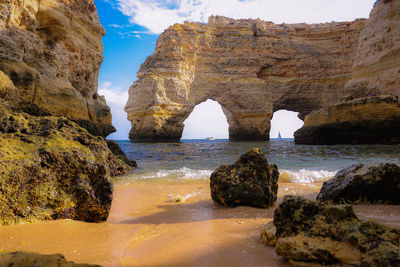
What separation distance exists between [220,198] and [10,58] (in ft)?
19.8

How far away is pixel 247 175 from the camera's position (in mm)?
3184

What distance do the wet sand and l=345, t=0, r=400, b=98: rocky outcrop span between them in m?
18.0

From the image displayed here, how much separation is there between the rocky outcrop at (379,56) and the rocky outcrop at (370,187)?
16505 millimetres

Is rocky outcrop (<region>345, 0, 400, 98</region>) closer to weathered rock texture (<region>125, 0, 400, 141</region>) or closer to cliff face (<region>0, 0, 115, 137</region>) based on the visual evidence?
weathered rock texture (<region>125, 0, 400, 141</region>)

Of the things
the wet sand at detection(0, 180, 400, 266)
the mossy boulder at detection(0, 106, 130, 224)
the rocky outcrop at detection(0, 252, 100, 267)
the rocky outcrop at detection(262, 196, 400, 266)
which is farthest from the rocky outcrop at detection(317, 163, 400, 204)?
the rocky outcrop at detection(0, 252, 100, 267)

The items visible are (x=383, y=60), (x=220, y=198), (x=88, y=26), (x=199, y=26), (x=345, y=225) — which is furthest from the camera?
(x=199, y=26)

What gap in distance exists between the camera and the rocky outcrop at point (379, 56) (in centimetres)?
1538

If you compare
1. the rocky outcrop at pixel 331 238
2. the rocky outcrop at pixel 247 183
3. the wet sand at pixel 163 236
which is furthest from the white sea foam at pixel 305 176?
the rocky outcrop at pixel 331 238

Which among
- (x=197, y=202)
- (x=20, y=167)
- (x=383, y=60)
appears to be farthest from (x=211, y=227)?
(x=383, y=60)

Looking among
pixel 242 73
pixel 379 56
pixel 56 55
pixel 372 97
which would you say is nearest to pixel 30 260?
pixel 56 55

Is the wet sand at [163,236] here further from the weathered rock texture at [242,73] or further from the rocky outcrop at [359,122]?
the weathered rock texture at [242,73]

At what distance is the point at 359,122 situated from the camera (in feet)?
50.3

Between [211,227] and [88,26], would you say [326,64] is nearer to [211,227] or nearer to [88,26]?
[88,26]

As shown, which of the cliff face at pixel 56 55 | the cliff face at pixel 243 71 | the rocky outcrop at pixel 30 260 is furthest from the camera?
the cliff face at pixel 243 71
